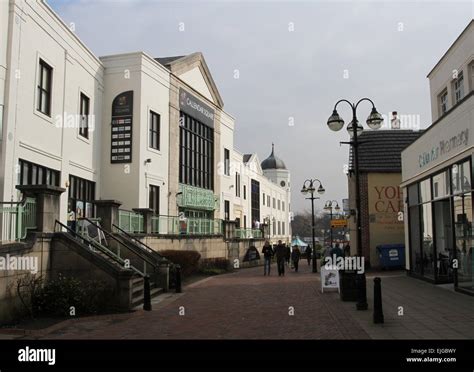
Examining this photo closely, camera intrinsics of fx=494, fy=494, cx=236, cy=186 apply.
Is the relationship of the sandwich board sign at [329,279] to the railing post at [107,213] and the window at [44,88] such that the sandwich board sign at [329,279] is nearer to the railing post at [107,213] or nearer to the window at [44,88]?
the railing post at [107,213]

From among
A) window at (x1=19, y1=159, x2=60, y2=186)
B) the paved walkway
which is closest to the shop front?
the paved walkway

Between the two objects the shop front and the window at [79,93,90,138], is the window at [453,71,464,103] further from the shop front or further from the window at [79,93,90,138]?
the window at [79,93,90,138]

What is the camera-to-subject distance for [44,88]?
19969mm

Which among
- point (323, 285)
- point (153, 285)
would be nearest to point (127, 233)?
point (153, 285)

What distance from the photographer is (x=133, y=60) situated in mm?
27000

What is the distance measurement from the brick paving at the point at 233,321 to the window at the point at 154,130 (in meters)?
14.9

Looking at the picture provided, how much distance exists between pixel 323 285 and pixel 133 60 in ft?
57.0

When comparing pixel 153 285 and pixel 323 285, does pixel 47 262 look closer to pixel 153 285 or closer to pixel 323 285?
pixel 153 285

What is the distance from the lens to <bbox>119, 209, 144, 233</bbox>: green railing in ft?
63.4

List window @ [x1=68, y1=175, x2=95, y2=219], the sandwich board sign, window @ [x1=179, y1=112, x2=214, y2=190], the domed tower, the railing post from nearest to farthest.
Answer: the sandwich board sign < the railing post < window @ [x1=68, y1=175, x2=95, y2=219] < window @ [x1=179, y1=112, x2=214, y2=190] < the domed tower

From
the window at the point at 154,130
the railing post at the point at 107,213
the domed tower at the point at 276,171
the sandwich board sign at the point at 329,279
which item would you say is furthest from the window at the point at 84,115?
the domed tower at the point at 276,171

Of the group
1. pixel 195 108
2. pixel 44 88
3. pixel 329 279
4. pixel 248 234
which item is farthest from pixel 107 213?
pixel 248 234

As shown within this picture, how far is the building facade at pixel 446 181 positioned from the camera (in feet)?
46.4

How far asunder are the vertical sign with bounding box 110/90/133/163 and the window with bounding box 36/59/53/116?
6.52m
